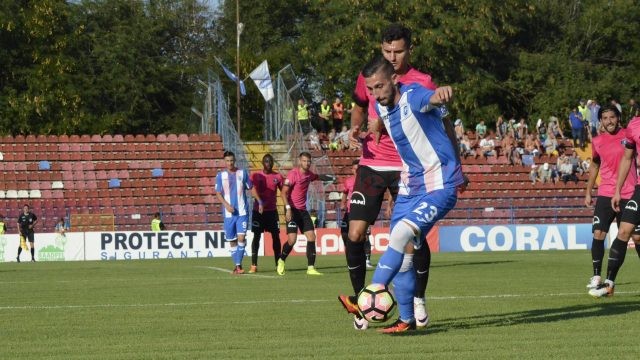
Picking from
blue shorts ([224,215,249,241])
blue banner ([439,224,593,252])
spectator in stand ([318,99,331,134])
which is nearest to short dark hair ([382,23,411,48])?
blue shorts ([224,215,249,241])

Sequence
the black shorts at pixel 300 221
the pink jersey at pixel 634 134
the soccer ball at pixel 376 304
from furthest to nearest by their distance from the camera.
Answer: the black shorts at pixel 300 221 < the pink jersey at pixel 634 134 < the soccer ball at pixel 376 304

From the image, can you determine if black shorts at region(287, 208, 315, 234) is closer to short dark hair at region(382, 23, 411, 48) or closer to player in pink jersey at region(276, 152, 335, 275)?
player in pink jersey at region(276, 152, 335, 275)

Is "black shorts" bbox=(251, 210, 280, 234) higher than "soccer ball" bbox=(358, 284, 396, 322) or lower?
higher

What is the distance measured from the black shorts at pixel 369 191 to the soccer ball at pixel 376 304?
6.68ft

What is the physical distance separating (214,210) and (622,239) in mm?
25363

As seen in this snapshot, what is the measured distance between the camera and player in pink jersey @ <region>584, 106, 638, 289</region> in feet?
44.6

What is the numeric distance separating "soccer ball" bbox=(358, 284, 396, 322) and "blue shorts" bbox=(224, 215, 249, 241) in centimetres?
1200

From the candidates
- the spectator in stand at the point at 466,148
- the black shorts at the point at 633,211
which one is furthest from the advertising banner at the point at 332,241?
the black shorts at the point at 633,211

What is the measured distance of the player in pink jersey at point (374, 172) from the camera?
940cm

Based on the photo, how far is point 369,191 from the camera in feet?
34.9

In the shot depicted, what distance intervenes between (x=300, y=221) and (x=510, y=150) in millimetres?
22687

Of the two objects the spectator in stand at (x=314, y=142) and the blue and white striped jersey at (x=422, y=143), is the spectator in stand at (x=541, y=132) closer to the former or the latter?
the spectator in stand at (x=314, y=142)

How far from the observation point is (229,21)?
238 feet

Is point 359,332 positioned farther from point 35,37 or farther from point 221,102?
point 35,37
